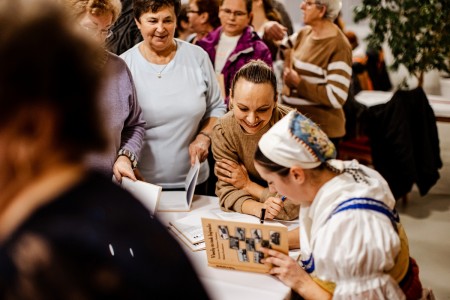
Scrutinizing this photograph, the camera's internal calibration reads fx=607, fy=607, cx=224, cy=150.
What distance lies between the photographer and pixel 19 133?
799 millimetres

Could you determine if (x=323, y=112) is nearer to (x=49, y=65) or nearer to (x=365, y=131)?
(x=365, y=131)

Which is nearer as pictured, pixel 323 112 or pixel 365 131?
pixel 323 112

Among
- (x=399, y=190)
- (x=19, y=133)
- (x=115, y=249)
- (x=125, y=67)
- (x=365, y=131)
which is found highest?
(x=19, y=133)

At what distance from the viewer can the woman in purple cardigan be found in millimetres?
3424

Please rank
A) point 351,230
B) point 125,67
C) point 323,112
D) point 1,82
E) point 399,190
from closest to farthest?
point 1,82 → point 351,230 → point 125,67 → point 323,112 → point 399,190

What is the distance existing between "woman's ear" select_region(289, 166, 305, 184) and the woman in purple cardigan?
171 cm

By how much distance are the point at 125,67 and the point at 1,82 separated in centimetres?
175

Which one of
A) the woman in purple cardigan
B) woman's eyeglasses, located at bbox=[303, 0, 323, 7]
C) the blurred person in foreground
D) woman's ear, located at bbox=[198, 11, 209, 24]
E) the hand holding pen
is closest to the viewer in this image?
the blurred person in foreground

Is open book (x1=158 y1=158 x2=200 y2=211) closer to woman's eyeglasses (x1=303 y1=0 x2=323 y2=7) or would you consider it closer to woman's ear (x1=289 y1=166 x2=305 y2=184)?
woman's ear (x1=289 y1=166 x2=305 y2=184)

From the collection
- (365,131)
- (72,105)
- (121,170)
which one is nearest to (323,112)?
(365,131)

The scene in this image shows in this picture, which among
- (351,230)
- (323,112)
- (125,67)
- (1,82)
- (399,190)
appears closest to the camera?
(1,82)

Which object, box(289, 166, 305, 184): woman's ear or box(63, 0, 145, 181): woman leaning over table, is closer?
Answer: box(289, 166, 305, 184): woman's ear

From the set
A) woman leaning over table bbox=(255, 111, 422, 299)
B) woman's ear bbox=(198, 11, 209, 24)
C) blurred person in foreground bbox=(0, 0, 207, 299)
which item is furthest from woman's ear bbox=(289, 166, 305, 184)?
woman's ear bbox=(198, 11, 209, 24)

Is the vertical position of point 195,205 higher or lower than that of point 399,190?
higher
